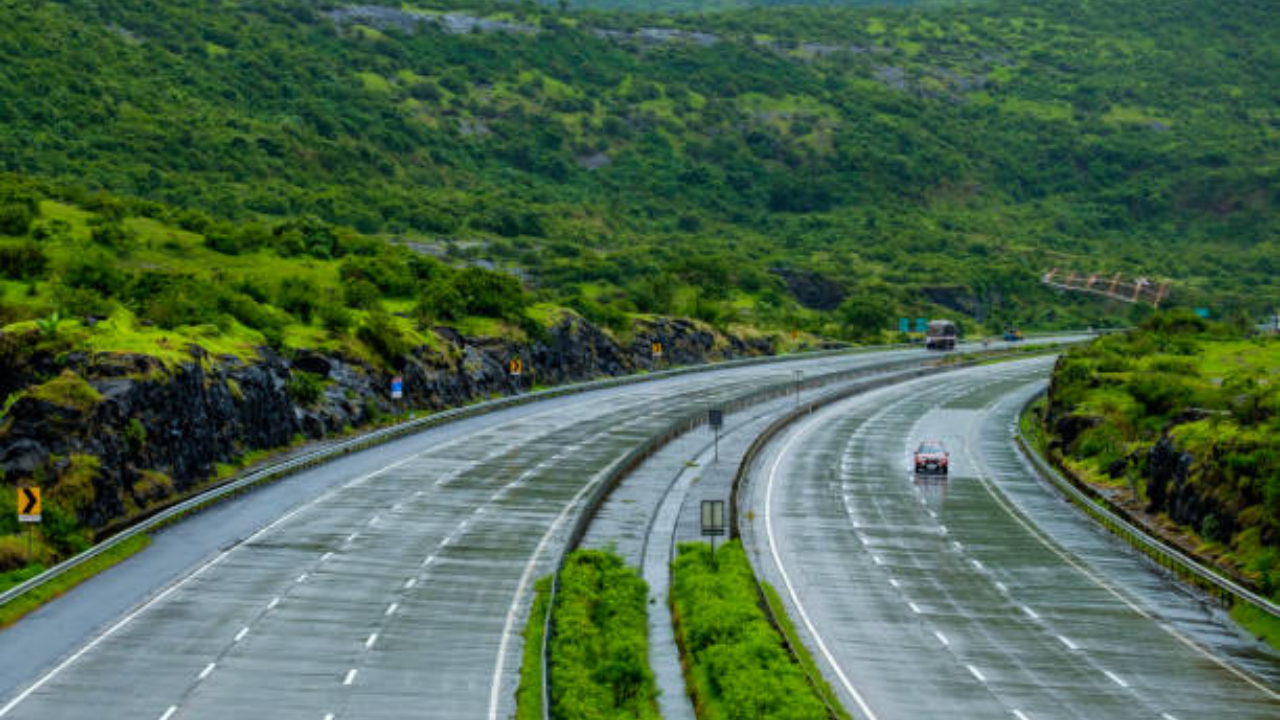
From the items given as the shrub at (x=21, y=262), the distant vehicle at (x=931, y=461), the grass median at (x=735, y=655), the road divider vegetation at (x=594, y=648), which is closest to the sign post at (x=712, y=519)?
the grass median at (x=735, y=655)

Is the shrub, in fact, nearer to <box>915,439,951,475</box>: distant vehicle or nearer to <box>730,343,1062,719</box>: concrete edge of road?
<box>730,343,1062,719</box>: concrete edge of road

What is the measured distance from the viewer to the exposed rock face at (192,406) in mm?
43656

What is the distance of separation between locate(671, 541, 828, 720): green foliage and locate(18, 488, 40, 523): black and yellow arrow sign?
1671cm

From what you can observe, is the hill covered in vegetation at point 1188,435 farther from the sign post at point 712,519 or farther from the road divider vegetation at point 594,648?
the road divider vegetation at point 594,648

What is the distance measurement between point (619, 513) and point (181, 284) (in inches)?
1176

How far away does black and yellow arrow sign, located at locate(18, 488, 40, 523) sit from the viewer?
3709 centimetres

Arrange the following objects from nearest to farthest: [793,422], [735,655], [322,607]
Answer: [735,655] < [322,607] < [793,422]

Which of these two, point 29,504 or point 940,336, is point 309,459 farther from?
point 940,336

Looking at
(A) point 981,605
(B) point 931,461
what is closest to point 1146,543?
(A) point 981,605

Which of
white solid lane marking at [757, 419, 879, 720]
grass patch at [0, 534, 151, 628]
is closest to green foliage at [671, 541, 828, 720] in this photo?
white solid lane marking at [757, 419, 879, 720]

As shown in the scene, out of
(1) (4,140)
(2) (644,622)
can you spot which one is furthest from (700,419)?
(1) (4,140)

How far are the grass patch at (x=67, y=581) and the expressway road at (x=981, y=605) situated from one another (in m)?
18.7

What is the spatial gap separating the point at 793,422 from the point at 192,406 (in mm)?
41228

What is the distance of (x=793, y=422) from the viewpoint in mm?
84938
